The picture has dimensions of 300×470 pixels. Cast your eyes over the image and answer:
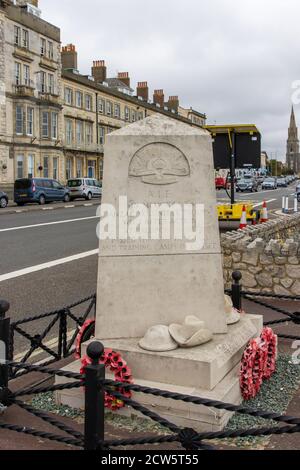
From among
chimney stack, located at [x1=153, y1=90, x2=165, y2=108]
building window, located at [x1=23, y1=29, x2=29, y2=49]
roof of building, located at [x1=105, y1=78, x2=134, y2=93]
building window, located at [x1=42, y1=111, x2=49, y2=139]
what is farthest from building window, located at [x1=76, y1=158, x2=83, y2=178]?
chimney stack, located at [x1=153, y1=90, x2=165, y2=108]

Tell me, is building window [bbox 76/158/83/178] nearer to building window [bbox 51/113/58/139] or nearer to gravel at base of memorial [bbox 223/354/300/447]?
building window [bbox 51/113/58/139]

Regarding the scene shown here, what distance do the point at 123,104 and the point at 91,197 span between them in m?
26.8

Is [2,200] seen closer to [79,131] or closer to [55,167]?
[55,167]

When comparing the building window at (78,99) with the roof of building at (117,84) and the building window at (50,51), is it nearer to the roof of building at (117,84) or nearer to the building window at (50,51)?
the building window at (50,51)

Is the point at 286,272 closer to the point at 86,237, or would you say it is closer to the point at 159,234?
the point at 159,234

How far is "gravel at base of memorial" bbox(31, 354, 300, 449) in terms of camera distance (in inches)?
145

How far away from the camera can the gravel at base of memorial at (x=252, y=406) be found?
3.68 m

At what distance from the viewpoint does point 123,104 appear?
66.4 metres

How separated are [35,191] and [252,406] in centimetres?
3170

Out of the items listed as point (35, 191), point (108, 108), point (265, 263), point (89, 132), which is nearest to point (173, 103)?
point (108, 108)

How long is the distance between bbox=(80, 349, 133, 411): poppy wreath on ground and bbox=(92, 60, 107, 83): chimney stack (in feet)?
210

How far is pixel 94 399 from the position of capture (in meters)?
3.25

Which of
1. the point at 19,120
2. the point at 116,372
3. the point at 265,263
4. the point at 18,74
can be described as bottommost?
the point at 116,372

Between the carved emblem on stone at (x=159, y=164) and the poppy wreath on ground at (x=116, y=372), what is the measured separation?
60.6 inches
